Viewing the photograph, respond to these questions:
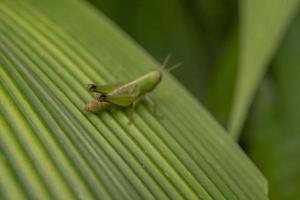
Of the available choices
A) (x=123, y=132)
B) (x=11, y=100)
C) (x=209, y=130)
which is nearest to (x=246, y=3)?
(x=209, y=130)

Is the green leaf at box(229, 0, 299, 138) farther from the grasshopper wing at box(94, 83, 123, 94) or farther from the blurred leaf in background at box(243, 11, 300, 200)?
the blurred leaf in background at box(243, 11, 300, 200)

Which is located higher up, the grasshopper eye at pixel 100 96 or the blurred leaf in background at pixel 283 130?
the grasshopper eye at pixel 100 96

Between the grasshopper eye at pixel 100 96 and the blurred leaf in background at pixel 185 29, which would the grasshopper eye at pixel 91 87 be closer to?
the grasshopper eye at pixel 100 96

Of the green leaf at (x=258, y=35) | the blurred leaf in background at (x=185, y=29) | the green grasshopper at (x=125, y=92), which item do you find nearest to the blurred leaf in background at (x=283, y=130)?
the blurred leaf in background at (x=185, y=29)

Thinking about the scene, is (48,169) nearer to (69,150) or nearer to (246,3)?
(69,150)

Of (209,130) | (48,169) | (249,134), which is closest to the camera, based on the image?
(48,169)

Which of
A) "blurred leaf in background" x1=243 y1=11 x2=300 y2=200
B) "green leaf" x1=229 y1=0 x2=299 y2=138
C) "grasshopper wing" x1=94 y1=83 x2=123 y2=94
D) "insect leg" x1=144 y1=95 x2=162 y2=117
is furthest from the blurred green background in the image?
"grasshopper wing" x1=94 y1=83 x2=123 y2=94
